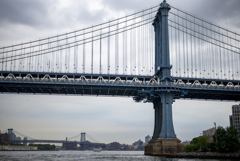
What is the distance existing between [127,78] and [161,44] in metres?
15.1

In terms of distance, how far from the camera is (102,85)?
316 ft

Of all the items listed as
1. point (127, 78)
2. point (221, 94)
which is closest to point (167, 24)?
point (127, 78)

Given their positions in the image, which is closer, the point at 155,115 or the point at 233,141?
the point at 233,141

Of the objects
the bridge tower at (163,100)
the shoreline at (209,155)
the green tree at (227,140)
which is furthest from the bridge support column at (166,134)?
the green tree at (227,140)

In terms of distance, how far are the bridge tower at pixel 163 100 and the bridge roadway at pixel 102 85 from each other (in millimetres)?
2356

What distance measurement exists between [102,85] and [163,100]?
60.4 feet

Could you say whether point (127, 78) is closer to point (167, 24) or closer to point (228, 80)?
point (167, 24)

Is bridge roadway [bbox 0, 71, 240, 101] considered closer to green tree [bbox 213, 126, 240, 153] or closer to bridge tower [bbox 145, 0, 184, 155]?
bridge tower [bbox 145, 0, 184, 155]

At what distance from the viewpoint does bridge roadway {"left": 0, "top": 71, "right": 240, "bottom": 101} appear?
3765 inches

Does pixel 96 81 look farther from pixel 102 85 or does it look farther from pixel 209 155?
pixel 209 155

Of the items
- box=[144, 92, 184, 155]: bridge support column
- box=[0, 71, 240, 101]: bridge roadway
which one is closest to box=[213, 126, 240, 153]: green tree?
box=[144, 92, 184, 155]: bridge support column

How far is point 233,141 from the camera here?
76000mm

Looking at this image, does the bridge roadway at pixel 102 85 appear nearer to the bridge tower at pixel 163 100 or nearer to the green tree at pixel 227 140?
the bridge tower at pixel 163 100

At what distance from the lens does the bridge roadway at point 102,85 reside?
95625 mm
